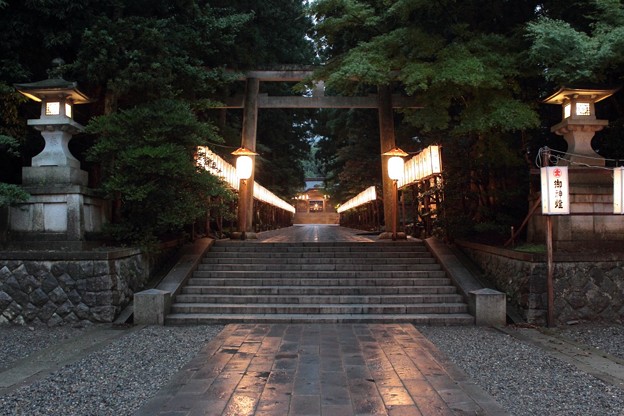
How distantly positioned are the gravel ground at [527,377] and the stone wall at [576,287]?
884mm

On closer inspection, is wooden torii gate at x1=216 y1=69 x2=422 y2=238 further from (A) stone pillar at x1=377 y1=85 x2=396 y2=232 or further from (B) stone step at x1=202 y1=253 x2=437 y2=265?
(B) stone step at x1=202 y1=253 x2=437 y2=265

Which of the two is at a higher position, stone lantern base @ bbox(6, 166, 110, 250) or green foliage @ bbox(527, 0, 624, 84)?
green foliage @ bbox(527, 0, 624, 84)

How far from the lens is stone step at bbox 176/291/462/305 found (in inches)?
387

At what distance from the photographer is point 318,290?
33.7 feet

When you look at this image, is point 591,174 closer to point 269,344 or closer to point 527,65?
point 527,65

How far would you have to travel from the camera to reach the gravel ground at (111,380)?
15.5 ft

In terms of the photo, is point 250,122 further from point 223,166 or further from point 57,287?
point 57,287

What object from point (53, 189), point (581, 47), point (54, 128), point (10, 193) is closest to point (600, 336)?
point (581, 47)

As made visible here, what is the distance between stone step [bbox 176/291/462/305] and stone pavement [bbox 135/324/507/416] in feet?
6.34

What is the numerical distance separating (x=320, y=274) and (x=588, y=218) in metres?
6.03

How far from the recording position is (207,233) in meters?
14.8

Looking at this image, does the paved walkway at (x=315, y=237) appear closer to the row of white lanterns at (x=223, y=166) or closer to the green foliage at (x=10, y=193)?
the row of white lanterns at (x=223, y=166)

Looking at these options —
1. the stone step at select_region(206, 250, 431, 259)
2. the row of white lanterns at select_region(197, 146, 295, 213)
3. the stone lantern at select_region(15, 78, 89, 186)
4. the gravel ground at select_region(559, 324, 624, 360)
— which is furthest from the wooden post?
the stone lantern at select_region(15, 78, 89, 186)

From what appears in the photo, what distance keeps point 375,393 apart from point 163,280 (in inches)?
263
